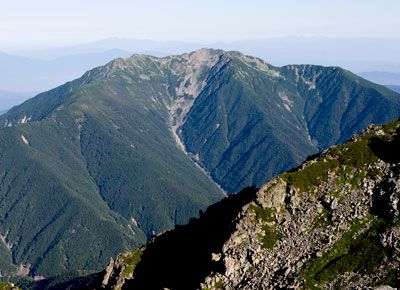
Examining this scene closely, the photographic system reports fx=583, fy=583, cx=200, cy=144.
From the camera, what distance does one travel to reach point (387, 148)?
113m

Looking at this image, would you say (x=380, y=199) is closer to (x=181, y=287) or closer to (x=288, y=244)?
(x=288, y=244)

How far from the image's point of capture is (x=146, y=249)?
434ft

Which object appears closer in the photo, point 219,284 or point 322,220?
point 219,284

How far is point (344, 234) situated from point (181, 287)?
1224 inches

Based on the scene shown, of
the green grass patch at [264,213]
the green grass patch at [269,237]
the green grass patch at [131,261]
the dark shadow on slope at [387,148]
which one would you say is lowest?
the green grass patch at [131,261]

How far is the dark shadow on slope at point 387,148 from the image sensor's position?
109062 mm

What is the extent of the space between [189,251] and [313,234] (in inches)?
1144

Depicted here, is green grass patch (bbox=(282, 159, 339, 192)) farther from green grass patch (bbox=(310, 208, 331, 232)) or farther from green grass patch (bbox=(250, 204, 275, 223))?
green grass patch (bbox=(250, 204, 275, 223))

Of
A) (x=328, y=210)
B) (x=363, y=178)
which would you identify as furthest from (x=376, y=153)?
(x=328, y=210)

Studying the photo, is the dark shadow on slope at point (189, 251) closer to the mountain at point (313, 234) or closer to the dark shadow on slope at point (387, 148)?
the mountain at point (313, 234)

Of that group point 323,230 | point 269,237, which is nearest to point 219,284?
point 269,237

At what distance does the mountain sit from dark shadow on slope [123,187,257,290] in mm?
291

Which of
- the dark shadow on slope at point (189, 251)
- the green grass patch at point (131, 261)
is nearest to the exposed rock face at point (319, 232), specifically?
the dark shadow on slope at point (189, 251)

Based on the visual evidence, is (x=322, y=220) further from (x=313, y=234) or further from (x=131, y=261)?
(x=131, y=261)
